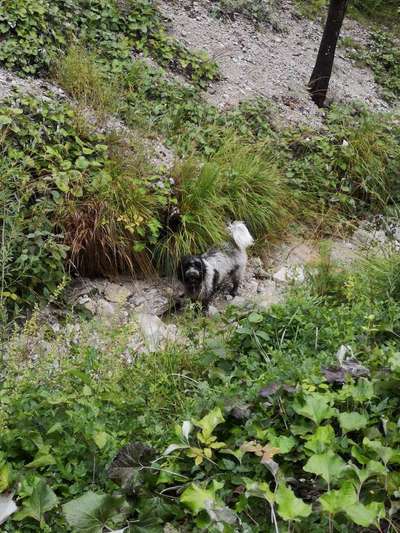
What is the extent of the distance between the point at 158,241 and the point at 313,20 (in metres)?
6.46

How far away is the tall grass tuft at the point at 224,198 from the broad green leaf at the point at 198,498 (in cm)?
370

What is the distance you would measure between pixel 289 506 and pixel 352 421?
1.86 ft

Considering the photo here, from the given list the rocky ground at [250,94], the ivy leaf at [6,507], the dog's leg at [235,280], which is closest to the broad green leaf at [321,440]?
the ivy leaf at [6,507]

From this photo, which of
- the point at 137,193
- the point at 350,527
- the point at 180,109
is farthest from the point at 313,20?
the point at 350,527

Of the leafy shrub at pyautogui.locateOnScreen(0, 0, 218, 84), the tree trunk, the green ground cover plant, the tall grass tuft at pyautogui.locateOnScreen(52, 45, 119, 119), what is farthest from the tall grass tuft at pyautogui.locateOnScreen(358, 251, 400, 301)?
the tree trunk

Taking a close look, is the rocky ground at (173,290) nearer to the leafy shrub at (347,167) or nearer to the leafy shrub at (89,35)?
the leafy shrub at (347,167)

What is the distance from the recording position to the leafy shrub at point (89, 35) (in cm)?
655

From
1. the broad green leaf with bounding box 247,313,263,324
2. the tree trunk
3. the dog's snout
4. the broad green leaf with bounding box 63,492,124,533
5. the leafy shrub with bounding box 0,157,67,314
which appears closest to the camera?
the broad green leaf with bounding box 63,492,124,533

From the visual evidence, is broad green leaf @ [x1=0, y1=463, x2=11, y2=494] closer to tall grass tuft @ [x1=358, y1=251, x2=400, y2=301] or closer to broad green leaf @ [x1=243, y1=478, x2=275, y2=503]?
broad green leaf @ [x1=243, y1=478, x2=275, y2=503]

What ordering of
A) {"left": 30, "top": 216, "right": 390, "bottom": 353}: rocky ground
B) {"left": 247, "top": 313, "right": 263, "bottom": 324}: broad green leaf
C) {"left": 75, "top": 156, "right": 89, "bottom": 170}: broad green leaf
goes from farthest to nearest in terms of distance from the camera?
{"left": 75, "top": 156, "right": 89, "bottom": 170}: broad green leaf → {"left": 30, "top": 216, "right": 390, "bottom": 353}: rocky ground → {"left": 247, "top": 313, "right": 263, "bottom": 324}: broad green leaf

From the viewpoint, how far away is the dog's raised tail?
5.84 meters

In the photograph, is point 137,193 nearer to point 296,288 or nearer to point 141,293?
point 141,293

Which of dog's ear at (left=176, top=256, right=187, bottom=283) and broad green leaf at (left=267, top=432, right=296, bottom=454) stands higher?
broad green leaf at (left=267, top=432, right=296, bottom=454)

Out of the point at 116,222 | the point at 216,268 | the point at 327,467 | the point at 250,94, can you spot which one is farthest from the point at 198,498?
the point at 250,94
